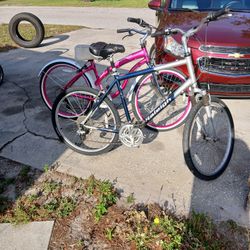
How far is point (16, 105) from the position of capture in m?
4.75

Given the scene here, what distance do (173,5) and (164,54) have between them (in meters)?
1.22

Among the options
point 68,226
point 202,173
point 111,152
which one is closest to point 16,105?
point 111,152

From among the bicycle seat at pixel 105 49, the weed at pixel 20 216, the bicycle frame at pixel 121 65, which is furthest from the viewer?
the bicycle frame at pixel 121 65

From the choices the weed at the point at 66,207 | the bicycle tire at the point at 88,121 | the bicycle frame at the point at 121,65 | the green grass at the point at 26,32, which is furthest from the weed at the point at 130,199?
the green grass at the point at 26,32

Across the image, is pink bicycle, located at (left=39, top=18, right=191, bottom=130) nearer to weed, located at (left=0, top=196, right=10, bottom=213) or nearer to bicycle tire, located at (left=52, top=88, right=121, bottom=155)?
bicycle tire, located at (left=52, top=88, right=121, bottom=155)

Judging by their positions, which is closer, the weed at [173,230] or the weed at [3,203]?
the weed at [173,230]

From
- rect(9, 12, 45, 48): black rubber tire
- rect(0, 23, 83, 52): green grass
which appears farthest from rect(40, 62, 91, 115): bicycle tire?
rect(0, 23, 83, 52): green grass

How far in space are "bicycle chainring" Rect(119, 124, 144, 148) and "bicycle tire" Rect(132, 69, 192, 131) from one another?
0.29 meters

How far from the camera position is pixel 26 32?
1015 cm

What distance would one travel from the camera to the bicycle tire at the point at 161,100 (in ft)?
11.8

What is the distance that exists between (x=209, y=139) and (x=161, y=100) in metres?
0.92

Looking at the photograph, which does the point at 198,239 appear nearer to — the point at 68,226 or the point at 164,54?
the point at 68,226

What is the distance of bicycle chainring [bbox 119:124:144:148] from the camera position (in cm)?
327

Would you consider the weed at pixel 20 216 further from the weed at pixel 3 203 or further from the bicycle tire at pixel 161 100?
the bicycle tire at pixel 161 100
